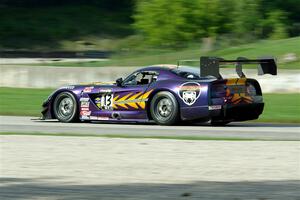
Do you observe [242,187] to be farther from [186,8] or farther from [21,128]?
[186,8]

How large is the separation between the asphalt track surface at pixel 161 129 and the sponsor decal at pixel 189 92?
0.57 metres

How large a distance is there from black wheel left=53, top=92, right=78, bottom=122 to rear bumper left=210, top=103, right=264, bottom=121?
3301 mm

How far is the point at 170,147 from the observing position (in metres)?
12.6

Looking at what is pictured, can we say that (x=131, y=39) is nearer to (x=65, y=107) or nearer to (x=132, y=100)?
(x=65, y=107)

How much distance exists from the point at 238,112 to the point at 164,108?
60.3 inches

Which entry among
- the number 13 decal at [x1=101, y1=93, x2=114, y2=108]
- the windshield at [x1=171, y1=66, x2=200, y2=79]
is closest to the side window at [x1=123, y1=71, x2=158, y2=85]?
the number 13 decal at [x1=101, y1=93, x2=114, y2=108]

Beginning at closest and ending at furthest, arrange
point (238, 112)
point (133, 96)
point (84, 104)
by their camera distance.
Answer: point (238, 112) < point (133, 96) < point (84, 104)

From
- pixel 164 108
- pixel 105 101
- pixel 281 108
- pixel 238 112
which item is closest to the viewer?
pixel 238 112

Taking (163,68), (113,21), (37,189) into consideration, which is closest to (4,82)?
(163,68)

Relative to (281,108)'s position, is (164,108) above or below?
above

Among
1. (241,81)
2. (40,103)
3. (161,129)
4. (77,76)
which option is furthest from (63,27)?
(161,129)

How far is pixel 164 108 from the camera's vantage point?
17.4m

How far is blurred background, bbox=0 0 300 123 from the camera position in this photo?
89.0ft

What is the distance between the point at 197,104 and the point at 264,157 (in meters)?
5.63
